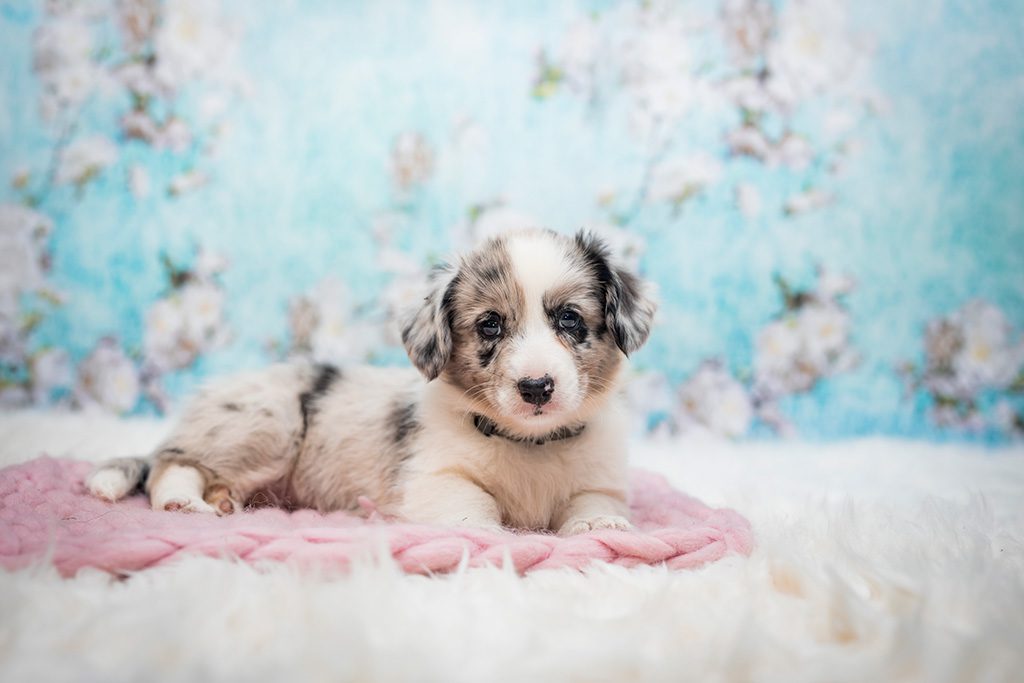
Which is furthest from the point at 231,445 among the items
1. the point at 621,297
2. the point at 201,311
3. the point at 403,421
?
the point at 201,311

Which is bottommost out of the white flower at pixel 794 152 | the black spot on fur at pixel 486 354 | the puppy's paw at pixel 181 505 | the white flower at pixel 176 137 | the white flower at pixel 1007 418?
the puppy's paw at pixel 181 505

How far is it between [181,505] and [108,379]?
2745mm

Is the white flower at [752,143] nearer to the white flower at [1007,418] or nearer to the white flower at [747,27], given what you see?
the white flower at [747,27]

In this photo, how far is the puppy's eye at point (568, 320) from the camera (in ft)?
7.87

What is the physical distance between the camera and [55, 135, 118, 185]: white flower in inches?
187

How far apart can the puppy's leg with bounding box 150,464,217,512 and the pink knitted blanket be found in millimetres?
104

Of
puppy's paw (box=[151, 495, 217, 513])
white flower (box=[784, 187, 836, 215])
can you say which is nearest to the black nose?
puppy's paw (box=[151, 495, 217, 513])

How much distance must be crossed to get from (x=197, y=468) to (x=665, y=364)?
2.97 m

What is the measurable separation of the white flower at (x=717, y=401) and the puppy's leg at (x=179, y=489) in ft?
10.00

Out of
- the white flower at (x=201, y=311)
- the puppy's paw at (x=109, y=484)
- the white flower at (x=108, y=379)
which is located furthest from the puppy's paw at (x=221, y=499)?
the white flower at (x=108, y=379)

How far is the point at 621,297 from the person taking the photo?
2479 mm

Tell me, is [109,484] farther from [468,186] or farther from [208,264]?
[468,186]

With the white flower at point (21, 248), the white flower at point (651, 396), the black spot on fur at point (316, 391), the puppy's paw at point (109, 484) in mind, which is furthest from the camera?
the white flower at point (651, 396)

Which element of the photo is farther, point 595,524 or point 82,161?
point 82,161
